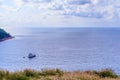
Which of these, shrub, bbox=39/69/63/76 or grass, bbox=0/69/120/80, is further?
shrub, bbox=39/69/63/76

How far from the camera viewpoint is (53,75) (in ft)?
42.0

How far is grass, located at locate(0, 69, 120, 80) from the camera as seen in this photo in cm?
1144

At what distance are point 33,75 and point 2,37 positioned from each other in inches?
6785

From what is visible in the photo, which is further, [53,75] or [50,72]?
[50,72]

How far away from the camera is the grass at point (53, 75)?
1144 centimetres

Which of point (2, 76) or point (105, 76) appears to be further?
point (105, 76)

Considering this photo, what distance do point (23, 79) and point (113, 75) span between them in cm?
410

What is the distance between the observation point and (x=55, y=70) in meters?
13.6

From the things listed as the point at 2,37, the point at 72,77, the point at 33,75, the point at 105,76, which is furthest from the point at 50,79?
the point at 2,37

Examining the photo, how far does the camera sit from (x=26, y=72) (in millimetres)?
12836

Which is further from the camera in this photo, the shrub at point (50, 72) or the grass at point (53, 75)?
the shrub at point (50, 72)

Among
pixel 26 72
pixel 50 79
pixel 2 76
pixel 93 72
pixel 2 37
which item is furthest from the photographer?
pixel 2 37

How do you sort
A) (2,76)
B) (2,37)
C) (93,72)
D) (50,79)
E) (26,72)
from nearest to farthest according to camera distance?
1. (50,79)
2. (2,76)
3. (26,72)
4. (93,72)
5. (2,37)

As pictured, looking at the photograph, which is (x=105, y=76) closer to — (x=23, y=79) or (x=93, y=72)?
(x=93, y=72)
